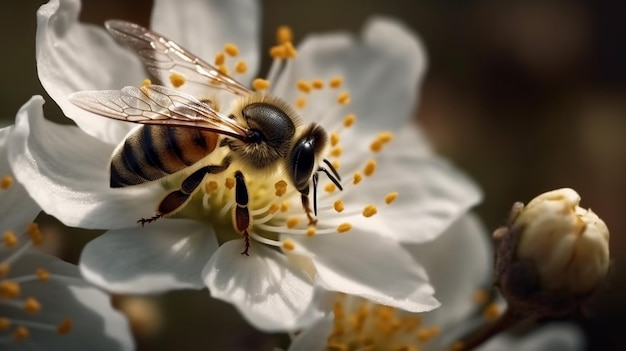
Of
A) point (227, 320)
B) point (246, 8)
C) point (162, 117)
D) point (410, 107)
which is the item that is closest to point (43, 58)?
point (162, 117)

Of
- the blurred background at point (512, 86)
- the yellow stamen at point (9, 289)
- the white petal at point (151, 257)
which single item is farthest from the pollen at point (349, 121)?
the blurred background at point (512, 86)

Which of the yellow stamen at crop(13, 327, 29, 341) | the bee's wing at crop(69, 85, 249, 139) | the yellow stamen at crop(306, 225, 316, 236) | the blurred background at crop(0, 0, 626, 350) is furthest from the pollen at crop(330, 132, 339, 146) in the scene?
the blurred background at crop(0, 0, 626, 350)

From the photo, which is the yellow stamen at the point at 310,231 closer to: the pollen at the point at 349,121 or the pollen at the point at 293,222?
the pollen at the point at 293,222

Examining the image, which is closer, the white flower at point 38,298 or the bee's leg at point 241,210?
the white flower at point 38,298

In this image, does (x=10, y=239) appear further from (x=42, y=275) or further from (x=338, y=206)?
(x=338, y=206)

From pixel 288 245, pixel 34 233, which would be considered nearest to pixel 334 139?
pixel 288 245
